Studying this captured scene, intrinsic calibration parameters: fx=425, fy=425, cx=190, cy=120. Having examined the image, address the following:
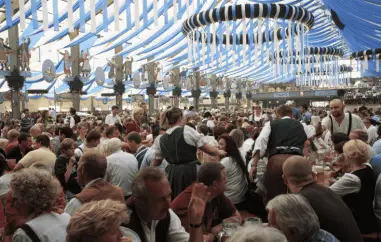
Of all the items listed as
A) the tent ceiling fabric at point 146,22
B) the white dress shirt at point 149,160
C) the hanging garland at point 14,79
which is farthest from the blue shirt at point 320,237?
the hanging garland at point 14,79

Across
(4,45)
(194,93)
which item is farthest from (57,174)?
(194,93)

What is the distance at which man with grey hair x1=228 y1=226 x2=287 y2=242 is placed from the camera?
1234 millimetres

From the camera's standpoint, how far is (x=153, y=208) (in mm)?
1818

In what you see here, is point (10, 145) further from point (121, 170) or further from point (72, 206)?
point (72, 206)

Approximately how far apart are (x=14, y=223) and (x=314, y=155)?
308 centimetres

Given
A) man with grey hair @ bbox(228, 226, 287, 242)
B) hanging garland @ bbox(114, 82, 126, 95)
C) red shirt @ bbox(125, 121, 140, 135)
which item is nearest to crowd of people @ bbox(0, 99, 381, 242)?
man with grey hair @ bbox(228, 226, 287, 242)

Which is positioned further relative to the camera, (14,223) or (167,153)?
(167,153)

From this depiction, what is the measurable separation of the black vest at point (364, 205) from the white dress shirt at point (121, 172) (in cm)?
167

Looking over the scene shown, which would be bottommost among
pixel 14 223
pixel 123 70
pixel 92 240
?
pixel 14 223

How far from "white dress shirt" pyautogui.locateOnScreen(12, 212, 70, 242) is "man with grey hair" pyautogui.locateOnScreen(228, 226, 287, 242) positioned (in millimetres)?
795

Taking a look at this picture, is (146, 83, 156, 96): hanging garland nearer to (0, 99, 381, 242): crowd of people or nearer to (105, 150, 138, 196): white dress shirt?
(0, 99, 381, 242): crowd of people

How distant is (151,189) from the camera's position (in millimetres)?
1816

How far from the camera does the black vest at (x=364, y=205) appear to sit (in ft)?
9.43

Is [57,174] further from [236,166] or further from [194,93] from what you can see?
[194,93]
